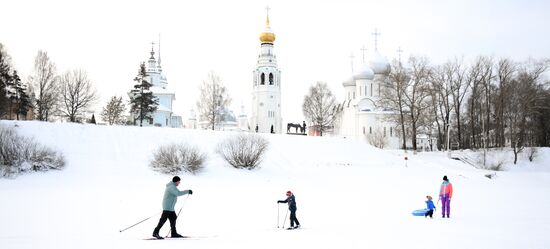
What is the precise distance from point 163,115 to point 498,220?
48.8 metres

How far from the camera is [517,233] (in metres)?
13.0

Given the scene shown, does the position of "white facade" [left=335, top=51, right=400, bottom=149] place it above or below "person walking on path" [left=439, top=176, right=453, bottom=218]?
above

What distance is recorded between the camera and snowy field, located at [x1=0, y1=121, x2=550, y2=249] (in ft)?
39.6

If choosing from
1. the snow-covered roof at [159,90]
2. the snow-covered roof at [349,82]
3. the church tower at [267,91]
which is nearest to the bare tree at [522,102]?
the snow-covered roof at [349,82]

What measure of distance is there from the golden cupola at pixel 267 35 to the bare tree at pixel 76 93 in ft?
84.3

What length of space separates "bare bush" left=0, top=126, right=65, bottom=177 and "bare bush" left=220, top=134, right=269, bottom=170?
33.4 feet

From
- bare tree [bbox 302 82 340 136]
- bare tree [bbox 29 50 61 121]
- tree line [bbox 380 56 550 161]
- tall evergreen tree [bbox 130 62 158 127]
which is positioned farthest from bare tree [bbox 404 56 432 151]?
bare tree [bbox 29 50 61 121]

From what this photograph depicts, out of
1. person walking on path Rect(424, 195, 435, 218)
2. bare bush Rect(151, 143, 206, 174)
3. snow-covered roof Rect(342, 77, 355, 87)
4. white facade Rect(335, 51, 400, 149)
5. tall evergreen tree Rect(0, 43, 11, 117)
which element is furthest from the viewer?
snow-covered roof Rect(342, 77, 355, 87)

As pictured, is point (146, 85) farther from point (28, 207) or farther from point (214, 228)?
point (214, 228)

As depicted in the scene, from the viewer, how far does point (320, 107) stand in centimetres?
6278

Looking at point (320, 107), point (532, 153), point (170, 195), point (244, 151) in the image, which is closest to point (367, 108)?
point (320, 107)

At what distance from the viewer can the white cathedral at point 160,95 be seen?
5956 centimetres

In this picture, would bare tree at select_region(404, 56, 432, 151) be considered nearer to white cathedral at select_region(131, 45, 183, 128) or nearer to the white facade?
the white facade

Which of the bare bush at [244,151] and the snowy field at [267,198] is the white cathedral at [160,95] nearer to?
the snowy field at [267,198]
